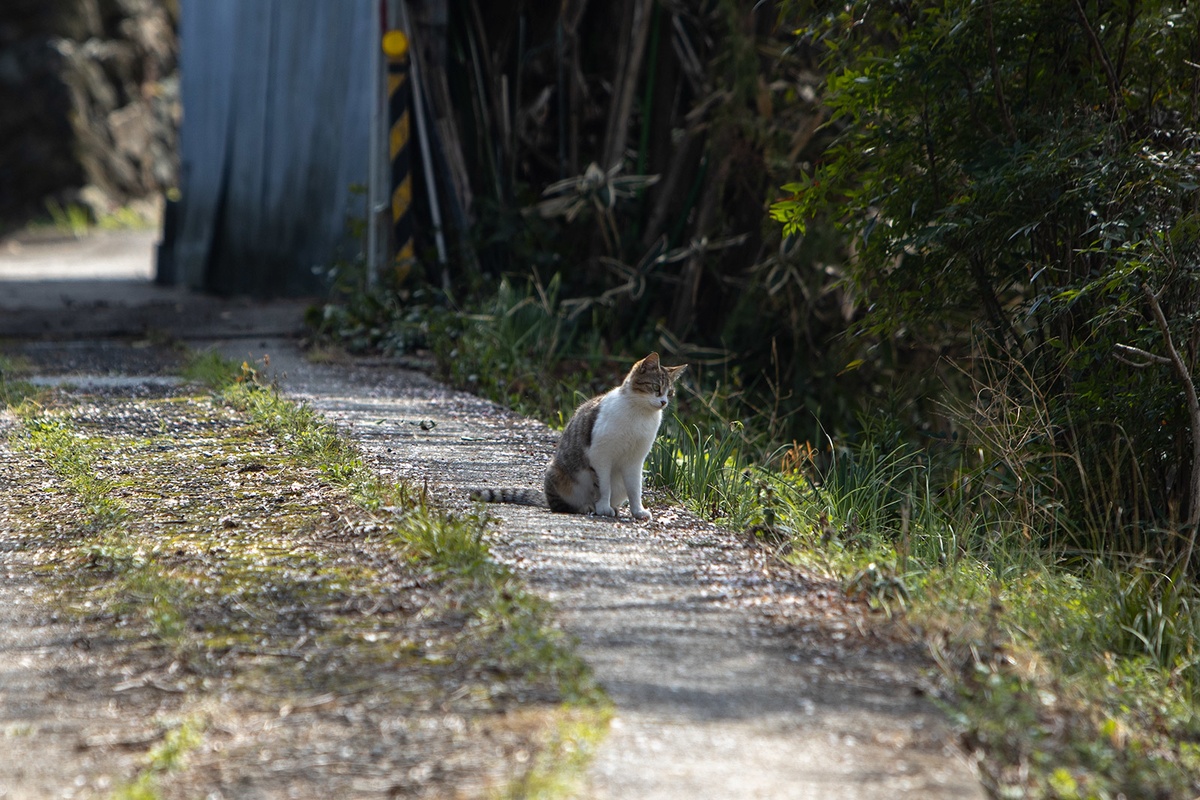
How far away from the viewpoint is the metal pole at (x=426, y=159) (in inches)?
300

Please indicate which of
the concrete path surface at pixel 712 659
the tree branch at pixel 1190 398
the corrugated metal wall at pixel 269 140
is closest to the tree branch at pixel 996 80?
the tree branch at pixel 1190 398

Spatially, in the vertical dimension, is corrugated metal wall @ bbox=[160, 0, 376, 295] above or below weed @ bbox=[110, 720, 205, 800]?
above

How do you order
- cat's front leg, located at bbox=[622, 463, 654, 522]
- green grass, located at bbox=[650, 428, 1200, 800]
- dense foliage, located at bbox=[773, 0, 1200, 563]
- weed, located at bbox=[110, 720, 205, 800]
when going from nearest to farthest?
1. weed, located at bbox=[110, 720, 205, 800]
2. green grass, located at bbox=[650, 428, 1200, 800]
3. cat's front leg, located at bbox=[622, 463, 654, 522]
4. dense foliage, located at bbox=[773, 0, 1200, 563]

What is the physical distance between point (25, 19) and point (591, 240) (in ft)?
47.2

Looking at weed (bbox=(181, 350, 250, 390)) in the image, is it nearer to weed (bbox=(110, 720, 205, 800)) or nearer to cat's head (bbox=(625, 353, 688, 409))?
cat's head (bbox=(625, 353, 688, 409))

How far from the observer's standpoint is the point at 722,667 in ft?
7.51

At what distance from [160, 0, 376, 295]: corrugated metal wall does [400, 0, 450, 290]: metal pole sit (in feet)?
0.99

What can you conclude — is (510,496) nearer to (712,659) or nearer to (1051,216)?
(712,659)

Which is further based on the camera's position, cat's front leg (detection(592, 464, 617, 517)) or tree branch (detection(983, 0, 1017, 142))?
tree branch (detection(983, 0, 1017, 142))

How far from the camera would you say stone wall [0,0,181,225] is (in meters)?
17.5

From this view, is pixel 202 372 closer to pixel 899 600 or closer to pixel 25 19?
pixel 899 600

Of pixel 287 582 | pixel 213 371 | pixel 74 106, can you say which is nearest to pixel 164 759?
pixel 287 582

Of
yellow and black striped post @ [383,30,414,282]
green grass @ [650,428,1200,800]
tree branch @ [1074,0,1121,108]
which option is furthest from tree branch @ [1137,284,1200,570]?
yellow and black striped post @ [383,30,414,282]

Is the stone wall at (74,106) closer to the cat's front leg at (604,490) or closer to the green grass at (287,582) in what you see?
the green grass at (287,582)
